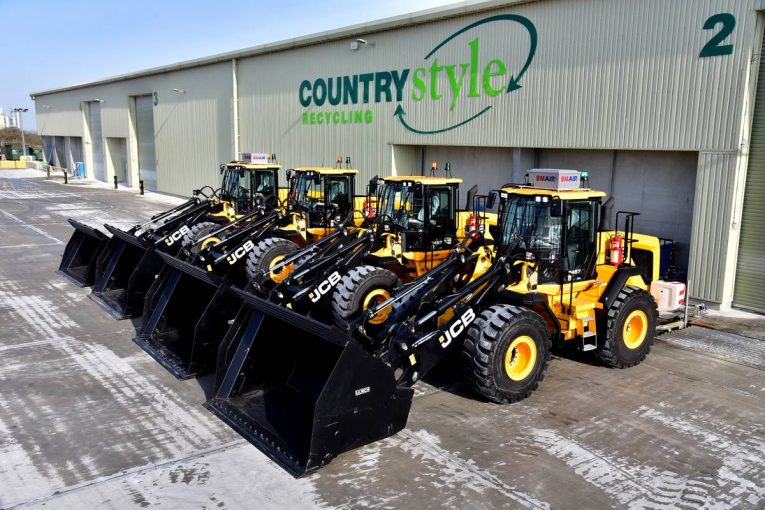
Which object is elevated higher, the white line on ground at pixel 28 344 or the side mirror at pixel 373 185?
the side mirror at pixel 373 185

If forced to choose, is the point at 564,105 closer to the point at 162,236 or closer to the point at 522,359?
the point at 522,359

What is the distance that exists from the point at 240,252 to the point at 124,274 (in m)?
2.24

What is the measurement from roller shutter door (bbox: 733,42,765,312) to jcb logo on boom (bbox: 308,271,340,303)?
281 inches

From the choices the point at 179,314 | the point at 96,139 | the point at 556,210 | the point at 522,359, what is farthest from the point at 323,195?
the point at 96,139

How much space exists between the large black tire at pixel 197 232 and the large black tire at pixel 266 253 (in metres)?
1.51

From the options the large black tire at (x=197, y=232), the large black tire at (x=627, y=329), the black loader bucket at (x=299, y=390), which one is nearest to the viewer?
the black loader bucket at (x=299, y=390)

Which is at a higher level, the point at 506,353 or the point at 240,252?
the point at 240,252

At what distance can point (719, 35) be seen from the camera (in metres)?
10.5

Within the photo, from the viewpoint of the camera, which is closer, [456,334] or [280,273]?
[456,334]

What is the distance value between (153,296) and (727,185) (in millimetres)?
9429

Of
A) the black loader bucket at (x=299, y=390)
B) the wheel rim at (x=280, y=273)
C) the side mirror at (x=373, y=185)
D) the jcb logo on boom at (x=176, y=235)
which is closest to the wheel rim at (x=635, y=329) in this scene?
the black loader bucket at (x=299, y=390)

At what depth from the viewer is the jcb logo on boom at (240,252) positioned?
1125cm

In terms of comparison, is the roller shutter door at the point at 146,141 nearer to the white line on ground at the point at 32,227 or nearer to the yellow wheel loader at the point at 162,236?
the white line on ground at the point at 32,227

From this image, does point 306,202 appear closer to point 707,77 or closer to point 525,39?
point 525,39
